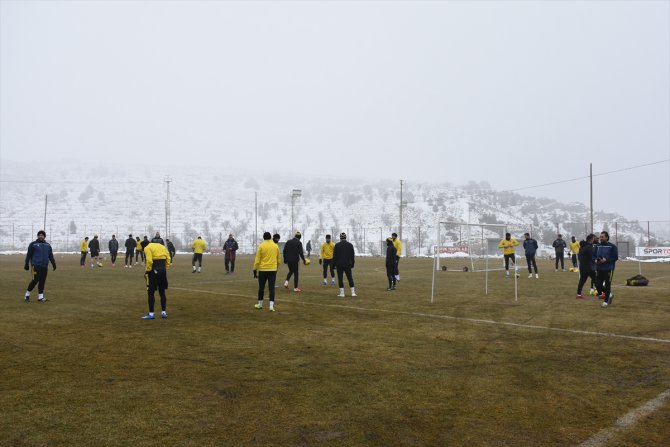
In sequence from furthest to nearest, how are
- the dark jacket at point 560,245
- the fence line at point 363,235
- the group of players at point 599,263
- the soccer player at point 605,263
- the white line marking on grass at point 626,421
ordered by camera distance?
the fence line at point 363,235 → the dark jacket at point 560,245 → the group of players at point 599,263 → the soccer player at point 605,263 → the white line marking on grass at point 626,421

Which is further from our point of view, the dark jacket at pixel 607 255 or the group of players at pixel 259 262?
the dark jacket at pixel 607 255

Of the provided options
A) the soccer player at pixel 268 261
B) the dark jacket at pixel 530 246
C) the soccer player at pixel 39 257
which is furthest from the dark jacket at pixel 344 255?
the dark jacket at pixel 530 246

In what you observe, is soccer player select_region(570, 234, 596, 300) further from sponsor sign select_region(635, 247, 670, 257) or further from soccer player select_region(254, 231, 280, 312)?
sponsor sign select_region(635, 247, 670, 257)

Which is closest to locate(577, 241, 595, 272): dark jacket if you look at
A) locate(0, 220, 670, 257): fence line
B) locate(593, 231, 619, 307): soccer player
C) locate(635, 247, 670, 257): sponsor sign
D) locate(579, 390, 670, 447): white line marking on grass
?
locate(593, 231, 619, 307): soccer player

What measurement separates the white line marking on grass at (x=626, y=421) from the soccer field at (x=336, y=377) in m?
0.02

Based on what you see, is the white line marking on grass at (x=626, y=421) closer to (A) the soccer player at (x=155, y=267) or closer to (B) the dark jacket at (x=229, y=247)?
(A) the soccer player at (x=155, y=267)

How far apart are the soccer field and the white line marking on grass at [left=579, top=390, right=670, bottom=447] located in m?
0.02

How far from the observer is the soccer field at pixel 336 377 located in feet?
15.1

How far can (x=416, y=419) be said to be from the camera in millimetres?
4934

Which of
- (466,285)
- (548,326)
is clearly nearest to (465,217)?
(466,285)

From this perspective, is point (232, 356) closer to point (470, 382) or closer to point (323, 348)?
point (323, 348)

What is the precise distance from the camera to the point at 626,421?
4855mm

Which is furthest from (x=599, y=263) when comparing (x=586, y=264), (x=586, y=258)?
(x=586, y=258)

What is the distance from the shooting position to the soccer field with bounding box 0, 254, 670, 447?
461cm
